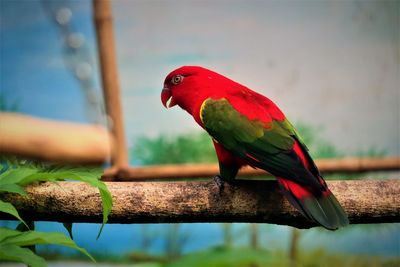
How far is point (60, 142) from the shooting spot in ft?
2.95

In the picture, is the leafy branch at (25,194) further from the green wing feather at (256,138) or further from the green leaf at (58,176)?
the green wing feather at (256,138)

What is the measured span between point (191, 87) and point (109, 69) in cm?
79

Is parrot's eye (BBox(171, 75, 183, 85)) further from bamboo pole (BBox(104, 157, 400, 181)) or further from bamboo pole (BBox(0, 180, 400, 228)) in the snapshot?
bamboo pole (BBox(104, 157, 400, 181))

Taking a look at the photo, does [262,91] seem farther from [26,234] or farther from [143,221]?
[26,234]

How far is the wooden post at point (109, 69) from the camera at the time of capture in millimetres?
1864

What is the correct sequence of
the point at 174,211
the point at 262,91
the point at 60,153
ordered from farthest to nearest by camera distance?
the point at 262,91, the point at 174,211, the point at 60,153

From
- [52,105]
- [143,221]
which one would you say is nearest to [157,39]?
[52,105]

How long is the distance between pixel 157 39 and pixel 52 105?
1.44 ft

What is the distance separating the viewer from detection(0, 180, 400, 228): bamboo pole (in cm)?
104

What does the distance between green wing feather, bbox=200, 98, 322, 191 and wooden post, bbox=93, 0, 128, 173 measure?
0.81 metres

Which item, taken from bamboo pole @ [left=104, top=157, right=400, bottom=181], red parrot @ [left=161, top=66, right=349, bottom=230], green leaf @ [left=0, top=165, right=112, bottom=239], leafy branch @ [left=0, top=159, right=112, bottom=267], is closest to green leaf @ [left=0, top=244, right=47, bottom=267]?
leafy branch @ [left=0, top=159, right=112, bottom=267]

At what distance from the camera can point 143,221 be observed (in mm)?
1060

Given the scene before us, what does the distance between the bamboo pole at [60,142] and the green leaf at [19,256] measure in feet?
0.51

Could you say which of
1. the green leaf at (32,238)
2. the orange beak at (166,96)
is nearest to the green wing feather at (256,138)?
the orange beak at (166,96)
